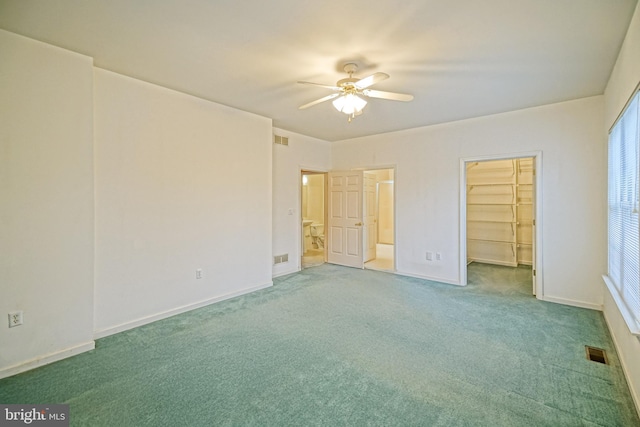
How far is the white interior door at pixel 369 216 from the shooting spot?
6.19 meters

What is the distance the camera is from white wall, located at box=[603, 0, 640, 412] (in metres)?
1.97

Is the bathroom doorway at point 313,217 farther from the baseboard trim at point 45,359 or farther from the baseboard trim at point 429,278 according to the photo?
the baseboard trim at point 45,359

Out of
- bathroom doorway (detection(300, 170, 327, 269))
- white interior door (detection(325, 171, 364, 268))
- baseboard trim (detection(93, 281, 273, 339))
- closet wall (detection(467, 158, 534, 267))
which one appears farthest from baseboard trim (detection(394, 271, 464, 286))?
baseboard trim (detection(93, 281, 273, 339))

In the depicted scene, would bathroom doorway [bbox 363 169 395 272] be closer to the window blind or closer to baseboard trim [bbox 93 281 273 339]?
baseboard trim [bbox 93 281 273 339]

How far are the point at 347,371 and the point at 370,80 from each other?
2.50 metres

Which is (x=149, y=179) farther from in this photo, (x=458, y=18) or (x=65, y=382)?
(x=458, y=18)

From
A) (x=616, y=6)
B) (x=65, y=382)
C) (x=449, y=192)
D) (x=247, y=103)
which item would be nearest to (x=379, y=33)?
(x=616, y=6)

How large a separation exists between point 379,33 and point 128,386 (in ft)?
10.9

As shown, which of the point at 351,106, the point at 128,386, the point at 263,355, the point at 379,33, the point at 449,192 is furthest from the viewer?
the point at 449,192

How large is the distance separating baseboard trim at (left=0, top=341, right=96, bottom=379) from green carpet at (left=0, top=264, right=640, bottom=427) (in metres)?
0.07

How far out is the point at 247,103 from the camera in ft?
13.0

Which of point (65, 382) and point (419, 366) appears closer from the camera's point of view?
point (65, 382)

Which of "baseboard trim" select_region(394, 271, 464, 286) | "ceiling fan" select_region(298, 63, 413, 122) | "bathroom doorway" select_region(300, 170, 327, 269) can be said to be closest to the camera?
"ceiling fan" select_region(298, 63, 413, 122)

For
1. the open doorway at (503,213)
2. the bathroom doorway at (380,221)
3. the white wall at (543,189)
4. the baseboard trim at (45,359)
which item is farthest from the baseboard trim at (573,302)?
the baseboard trim at (45,359)
